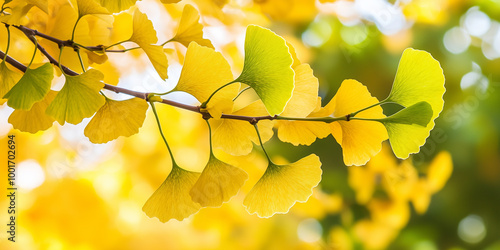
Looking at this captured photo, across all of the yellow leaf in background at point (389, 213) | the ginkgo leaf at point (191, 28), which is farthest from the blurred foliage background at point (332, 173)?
the ginkgo leaf at point (191, 28)

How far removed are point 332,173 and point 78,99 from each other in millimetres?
822

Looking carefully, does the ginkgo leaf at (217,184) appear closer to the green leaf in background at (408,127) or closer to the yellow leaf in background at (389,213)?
the green leaf in background at (408,127)

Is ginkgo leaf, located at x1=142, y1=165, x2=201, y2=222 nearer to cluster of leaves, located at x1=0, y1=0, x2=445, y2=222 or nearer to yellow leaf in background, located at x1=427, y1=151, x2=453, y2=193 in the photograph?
cluster of leaves, located at x1=0, y1=0, x2=445, y2=222

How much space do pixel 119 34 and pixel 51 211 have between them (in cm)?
61

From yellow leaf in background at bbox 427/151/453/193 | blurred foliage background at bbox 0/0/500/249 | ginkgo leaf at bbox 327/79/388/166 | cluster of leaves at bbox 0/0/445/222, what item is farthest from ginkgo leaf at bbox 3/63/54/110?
yellow leaf in background at bbox 427/151/453/193

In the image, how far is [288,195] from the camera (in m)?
0.16

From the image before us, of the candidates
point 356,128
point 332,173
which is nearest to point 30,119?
point 356,128

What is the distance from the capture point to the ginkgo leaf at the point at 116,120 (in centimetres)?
16

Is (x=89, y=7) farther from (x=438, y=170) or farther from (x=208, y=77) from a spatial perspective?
(x=438, y=170)

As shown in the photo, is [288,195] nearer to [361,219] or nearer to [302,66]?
[302,66]

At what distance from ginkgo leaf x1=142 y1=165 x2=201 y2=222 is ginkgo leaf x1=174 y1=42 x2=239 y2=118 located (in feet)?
0.11

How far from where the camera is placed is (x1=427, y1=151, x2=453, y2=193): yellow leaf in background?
84cm

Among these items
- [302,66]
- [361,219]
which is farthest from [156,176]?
[302,66]

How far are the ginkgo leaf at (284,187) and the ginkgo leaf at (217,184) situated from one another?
0.01 meters
